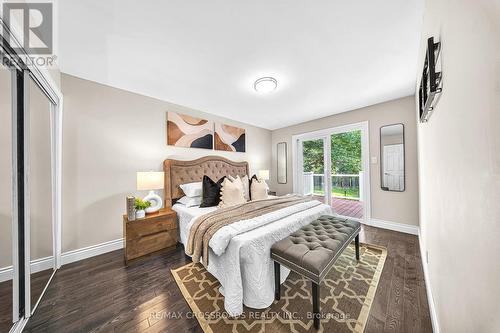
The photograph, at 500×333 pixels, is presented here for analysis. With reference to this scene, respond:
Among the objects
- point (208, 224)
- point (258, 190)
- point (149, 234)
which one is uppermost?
point (258, 190)

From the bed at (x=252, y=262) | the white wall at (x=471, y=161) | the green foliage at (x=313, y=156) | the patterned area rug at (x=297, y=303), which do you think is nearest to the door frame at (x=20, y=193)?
the patterned area rug at (x=297, y=303)

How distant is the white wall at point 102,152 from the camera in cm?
221

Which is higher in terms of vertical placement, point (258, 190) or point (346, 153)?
point (346, 153)

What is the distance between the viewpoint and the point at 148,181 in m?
2.44

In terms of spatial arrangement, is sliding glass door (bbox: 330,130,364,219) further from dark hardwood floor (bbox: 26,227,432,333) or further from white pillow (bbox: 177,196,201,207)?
white pillow (bbox: 177,196,201,207)

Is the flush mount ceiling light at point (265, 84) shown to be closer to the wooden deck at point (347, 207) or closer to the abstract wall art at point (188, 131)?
the abstract wall art at point (188, 131)

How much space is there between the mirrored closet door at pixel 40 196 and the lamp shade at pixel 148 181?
0.88m

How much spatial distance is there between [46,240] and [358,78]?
439 cm

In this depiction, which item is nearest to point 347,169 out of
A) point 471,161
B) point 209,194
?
point 209,194

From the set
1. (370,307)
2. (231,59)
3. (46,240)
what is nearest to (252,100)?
(231,59)

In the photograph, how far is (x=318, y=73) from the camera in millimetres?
2227

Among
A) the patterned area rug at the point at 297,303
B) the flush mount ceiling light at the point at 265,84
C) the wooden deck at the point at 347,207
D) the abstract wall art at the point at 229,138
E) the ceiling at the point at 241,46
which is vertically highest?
the ceiling at the point at 241,46

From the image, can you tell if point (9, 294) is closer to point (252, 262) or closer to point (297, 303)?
point (252, 262)

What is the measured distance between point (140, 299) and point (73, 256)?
138 cm
